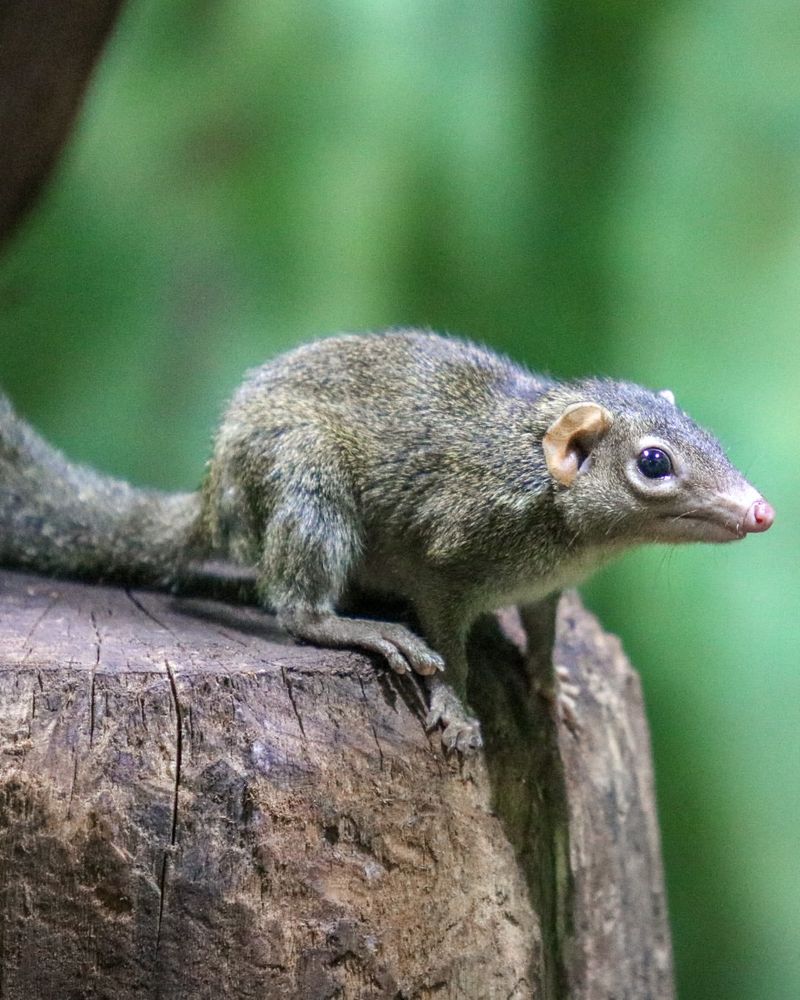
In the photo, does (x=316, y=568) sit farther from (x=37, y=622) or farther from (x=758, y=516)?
(x=758, y=516)

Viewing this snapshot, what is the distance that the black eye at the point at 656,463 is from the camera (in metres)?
3.80

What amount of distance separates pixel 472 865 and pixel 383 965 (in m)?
0.43

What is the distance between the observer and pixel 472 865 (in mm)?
3549

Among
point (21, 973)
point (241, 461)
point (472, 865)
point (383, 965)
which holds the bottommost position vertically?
point (21, 973)

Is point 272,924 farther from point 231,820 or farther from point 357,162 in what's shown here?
point 357,162

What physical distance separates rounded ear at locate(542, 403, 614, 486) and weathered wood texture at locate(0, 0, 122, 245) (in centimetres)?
302

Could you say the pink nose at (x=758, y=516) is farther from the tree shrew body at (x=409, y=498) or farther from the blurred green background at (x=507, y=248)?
the blurred green background at (x=507, y=248)

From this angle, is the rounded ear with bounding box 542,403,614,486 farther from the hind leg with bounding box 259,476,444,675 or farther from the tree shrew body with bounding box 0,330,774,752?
the hind leg with bounding box 259,476,444,675

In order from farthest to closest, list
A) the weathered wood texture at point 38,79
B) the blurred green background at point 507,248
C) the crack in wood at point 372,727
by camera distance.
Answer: the blurred green background at point 507,248
the weathered wood texture at point 38,79
the crack in wood at point 372,727

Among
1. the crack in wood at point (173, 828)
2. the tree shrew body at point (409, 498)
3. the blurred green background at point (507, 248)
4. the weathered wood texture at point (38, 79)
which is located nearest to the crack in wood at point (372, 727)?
the tree shrew body at point (409, 498)

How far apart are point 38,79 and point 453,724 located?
3724 mm

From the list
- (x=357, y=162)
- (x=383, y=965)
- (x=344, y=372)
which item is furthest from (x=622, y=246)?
(x=383, y=965)

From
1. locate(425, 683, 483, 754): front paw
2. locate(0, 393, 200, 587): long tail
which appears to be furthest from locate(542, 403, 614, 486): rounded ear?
locate(0, 393, 200, 587): long tail

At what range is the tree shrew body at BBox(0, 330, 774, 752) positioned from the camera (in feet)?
12.5
